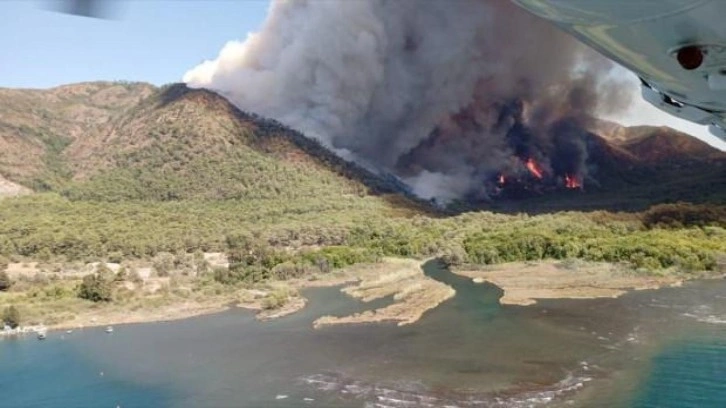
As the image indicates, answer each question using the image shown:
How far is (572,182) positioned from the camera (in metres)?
120

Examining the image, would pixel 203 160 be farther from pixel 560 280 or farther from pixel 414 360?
pixel 414 360

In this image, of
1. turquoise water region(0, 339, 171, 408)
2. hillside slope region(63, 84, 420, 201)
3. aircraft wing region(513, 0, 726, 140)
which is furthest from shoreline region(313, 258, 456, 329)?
hillside slope region(63, 84, 420, 201)

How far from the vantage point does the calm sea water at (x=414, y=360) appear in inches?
1075

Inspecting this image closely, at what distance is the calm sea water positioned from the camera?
1075 inches

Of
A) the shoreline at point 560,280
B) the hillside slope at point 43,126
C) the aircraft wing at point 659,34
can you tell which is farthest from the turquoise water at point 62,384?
the hillside slope at point 43,126

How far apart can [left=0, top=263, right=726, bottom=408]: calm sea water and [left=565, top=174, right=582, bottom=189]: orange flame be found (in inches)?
2990

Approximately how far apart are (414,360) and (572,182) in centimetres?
9679

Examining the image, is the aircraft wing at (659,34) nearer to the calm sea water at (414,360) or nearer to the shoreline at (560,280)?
the calm sea water at (414,360)

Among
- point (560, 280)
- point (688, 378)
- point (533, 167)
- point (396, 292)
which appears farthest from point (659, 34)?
point (533, 167)

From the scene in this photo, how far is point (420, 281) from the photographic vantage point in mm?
52188

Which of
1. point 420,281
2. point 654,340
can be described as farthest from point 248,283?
point 654,340

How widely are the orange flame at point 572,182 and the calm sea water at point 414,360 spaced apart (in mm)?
75956

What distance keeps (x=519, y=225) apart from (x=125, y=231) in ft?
160

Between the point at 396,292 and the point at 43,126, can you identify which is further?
the point at 43,126
